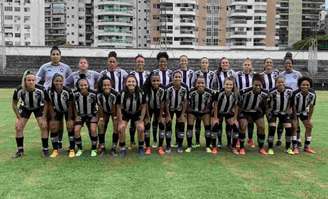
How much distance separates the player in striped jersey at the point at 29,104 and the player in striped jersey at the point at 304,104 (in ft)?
14.0

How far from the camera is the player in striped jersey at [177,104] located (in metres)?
7.94

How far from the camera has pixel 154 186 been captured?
5.74 m

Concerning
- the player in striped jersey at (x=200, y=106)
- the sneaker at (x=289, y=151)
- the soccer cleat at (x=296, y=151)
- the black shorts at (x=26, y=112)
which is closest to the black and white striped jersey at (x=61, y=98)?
the black shorts at (x=26, y=112)

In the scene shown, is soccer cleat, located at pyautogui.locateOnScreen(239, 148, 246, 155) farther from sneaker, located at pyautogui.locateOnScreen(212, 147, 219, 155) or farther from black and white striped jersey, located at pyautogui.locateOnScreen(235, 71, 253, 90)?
black and white striped jersey, located at pyautogui.locateOnScreen(235, 71, 253, 90)

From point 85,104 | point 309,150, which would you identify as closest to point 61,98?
A: point 85,104

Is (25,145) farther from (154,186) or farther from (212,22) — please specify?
(212,22)

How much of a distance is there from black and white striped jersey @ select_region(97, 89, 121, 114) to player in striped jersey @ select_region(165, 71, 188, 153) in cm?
90

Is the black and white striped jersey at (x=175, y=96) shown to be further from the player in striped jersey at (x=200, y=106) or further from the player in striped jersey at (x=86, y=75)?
the player in striped jersey at (x=86, y=75)

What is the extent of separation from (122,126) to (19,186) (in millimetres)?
2208

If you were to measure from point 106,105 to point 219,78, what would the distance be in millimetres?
2317

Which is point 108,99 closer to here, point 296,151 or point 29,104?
point 29,104

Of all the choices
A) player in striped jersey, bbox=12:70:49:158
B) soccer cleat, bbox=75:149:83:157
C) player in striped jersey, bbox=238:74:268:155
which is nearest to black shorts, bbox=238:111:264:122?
player in striped jersey, bbox=238:74:268:155

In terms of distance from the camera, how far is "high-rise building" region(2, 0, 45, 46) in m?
80.2

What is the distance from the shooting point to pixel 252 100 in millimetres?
8055
